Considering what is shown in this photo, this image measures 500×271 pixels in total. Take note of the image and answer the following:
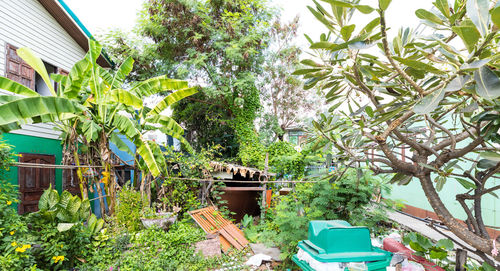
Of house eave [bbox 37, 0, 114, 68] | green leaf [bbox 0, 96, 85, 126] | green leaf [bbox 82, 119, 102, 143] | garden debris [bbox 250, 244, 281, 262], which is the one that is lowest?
garden debris [bbox 250, 244, 281, 262]

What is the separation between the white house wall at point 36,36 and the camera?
5.70 meters

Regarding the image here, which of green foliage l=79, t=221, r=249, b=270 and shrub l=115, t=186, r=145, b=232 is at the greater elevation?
shrub l=115, t=186, r=145, b=232

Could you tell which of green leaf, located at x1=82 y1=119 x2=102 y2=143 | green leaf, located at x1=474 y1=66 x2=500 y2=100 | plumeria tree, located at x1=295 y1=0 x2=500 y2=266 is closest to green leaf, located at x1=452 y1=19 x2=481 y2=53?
plumeria tree, located at x1=295 y1=0 x2=500 y2=266

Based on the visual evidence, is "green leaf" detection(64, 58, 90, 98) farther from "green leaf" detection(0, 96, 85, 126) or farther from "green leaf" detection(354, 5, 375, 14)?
"green leaf" detection(354, 5, 375, 14)

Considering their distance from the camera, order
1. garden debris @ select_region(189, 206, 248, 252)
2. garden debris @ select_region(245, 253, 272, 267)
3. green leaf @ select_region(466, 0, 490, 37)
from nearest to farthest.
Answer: green leaf @ select_region(466, 0, 490, 37), garden debris @ select_region(245, 253, 272, 267), garden debris @ select_region(189, 206, 248, 252)

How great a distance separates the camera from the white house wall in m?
5.70

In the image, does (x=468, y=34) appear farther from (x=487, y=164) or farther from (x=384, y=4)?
(x=487, y=164)

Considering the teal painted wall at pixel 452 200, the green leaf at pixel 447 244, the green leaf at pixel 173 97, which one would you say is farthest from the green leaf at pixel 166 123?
the green leaf at pixel 447 244

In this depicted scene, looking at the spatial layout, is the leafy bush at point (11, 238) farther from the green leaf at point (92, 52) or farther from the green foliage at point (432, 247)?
the green foliage at point (432, 247)

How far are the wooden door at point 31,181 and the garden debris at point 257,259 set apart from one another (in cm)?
509

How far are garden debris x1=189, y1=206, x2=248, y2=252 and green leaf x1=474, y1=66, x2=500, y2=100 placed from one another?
220 inches

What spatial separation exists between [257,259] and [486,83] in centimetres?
499

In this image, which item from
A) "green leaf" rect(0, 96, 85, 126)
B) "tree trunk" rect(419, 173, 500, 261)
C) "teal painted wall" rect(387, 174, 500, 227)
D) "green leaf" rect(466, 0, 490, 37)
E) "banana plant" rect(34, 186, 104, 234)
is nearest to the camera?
"green leaf" rect(466, 0, 490, 37)

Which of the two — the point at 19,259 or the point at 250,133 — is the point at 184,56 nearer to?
the point at 250,133
